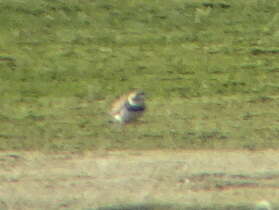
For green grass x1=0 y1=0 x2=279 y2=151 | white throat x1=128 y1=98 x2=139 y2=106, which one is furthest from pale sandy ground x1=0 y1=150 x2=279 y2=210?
white throat x1=128 y1=98 x2=139 y2=106

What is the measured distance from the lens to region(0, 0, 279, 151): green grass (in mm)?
12867

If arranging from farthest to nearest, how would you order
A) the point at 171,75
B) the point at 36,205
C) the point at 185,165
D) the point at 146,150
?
the point at 171,75 → the point at 146,150 → the point at 185,165 → the point at 36,205

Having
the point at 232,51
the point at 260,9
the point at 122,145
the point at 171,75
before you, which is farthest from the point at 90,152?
the point at 260,9

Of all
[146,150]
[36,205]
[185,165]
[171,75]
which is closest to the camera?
[36,205]

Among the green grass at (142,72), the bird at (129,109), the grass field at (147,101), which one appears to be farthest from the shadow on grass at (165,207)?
the bird at (129,109)

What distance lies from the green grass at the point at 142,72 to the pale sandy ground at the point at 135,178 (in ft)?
1.49

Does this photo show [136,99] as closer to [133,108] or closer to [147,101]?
[133,108]

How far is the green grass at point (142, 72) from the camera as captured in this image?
12.9m

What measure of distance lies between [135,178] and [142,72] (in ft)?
15.7

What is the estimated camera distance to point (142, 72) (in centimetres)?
1562

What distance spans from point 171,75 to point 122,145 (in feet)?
10.8

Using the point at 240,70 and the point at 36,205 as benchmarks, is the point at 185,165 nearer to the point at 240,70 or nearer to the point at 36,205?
the point at 36,205

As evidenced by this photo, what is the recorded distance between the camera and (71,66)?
1576 centimetres

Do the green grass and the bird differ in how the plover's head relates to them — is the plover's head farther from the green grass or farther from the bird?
the green grass
